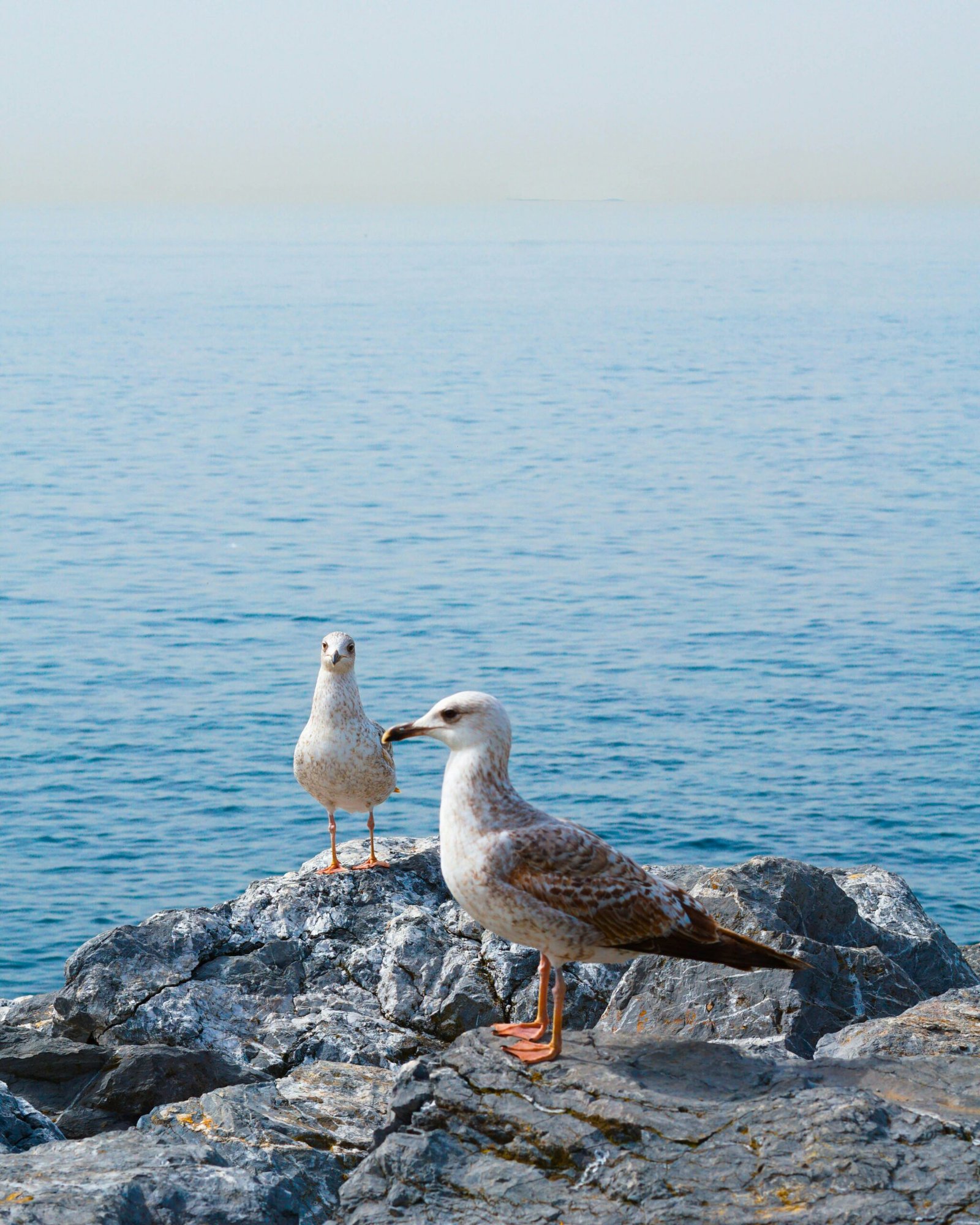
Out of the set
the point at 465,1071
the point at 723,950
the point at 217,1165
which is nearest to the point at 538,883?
the point at 465,1071

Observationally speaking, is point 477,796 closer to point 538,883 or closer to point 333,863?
point 538,883

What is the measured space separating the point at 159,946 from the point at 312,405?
411 feet

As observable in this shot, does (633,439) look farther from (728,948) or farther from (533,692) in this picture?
(728,948)

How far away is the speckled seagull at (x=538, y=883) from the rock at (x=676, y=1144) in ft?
1.82

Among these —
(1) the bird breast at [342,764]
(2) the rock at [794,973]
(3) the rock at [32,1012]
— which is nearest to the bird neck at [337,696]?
(1) the bird breast at [342,764]

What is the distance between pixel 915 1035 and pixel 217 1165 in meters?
4.61

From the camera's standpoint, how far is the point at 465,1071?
8.20 meters

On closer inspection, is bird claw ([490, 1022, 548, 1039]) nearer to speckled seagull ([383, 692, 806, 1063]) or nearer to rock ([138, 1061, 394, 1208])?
speckled seagull ([383, 692, 806, 1063])

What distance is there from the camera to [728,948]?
873 centimetres

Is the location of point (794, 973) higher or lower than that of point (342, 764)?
lower

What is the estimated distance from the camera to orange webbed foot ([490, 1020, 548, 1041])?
862 centimetres

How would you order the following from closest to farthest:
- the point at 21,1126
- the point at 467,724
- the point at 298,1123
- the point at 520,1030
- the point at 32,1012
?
the point at 467,724, the point at 520,1030, the point at 298,1123, the point at 21,1126, the point at 32,1012

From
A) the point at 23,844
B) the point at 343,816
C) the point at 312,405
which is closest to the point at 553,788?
the point at 343,816

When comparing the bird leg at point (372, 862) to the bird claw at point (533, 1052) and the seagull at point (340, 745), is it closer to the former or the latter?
the seagull at point (340, 745)
